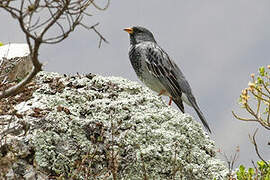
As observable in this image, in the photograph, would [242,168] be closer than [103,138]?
No

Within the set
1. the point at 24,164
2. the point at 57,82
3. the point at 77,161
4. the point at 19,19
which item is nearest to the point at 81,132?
the point at 77,161

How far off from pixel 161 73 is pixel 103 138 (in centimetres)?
286

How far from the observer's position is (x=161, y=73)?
7758 mm

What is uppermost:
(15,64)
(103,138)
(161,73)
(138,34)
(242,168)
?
(138,34)

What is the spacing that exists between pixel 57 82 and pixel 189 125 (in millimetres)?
1998

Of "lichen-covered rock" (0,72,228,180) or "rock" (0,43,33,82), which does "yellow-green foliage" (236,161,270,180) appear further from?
"rock" (0,43,33,82)

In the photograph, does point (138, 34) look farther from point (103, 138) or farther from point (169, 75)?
→ point (103, 138)

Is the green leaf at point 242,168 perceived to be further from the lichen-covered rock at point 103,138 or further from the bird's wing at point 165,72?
the bird's wing at point 165,72

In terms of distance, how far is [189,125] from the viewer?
229 inches

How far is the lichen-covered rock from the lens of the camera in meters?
4.87

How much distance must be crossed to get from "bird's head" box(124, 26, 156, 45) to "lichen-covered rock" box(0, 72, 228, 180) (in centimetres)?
243

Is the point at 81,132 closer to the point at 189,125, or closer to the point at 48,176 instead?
the point at 48,176

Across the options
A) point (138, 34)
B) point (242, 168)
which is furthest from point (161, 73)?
point (242, 168)

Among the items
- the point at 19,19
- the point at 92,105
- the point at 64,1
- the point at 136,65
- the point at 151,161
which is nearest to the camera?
the point at 19,19
